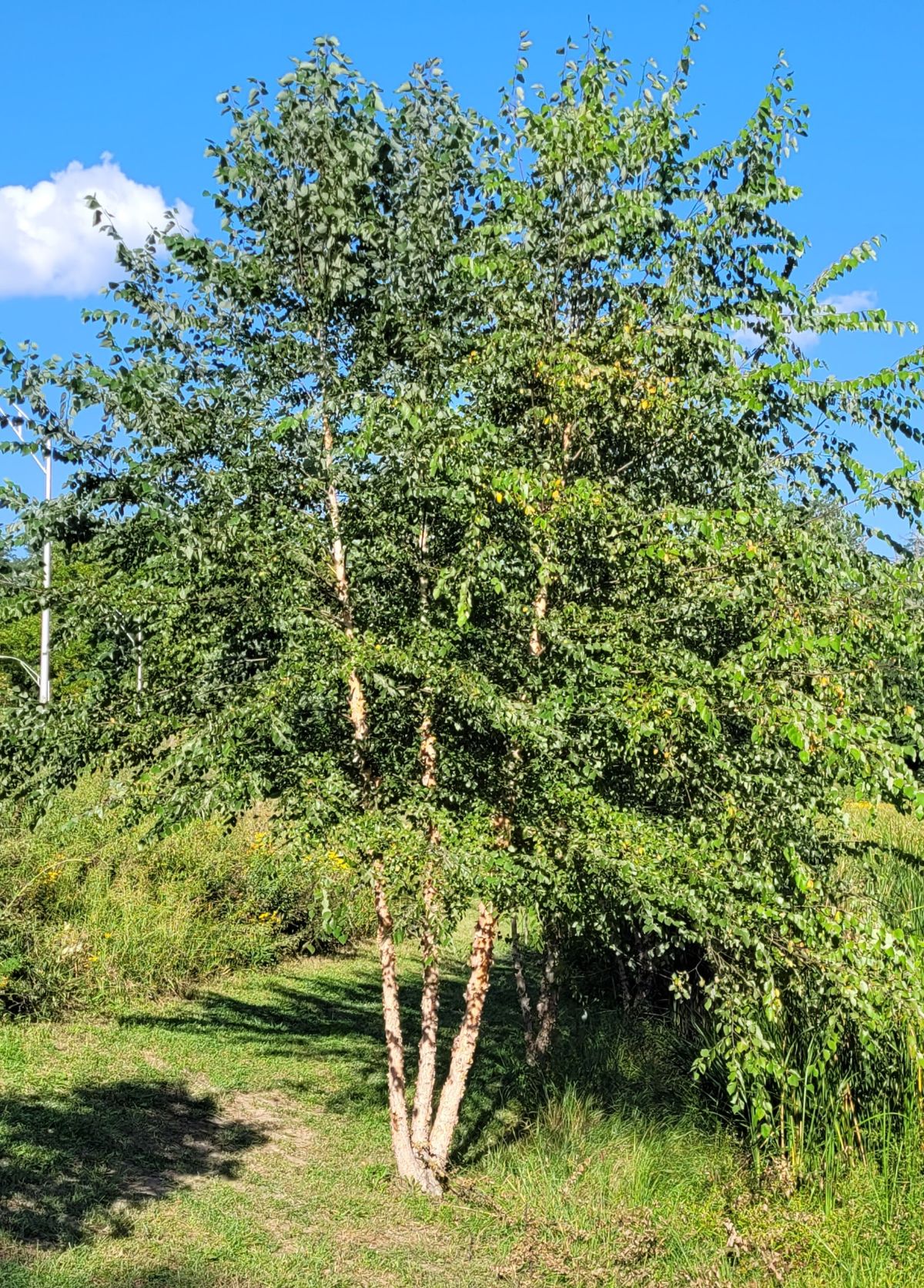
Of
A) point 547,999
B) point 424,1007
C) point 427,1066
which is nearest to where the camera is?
point 427,1066

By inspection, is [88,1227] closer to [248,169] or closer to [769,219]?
[248,169]

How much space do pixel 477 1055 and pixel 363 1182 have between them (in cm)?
370

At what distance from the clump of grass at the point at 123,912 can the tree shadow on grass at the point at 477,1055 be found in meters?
0.58

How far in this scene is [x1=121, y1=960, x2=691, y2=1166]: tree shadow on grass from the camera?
28.7ft

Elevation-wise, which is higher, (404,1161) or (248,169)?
(248,169)

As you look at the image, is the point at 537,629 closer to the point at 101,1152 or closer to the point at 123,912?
the point at 101,1152

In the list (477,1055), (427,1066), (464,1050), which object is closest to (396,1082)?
(427,1066)

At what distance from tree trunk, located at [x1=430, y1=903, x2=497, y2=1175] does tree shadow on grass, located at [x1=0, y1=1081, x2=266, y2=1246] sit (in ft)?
4.63

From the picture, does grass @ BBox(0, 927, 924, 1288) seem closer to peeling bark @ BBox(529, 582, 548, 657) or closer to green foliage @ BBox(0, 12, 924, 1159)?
green foliage @ BBox(0, 12, 924, 1159)

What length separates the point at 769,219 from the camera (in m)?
6.66

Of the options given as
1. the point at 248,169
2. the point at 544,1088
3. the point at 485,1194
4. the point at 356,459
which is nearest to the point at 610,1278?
the point at 485,1194

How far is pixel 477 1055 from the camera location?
1102cm

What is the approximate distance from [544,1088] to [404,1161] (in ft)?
5.74

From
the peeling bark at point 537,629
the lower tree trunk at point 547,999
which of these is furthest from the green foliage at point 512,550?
the lower tree trunk at point 547,999
